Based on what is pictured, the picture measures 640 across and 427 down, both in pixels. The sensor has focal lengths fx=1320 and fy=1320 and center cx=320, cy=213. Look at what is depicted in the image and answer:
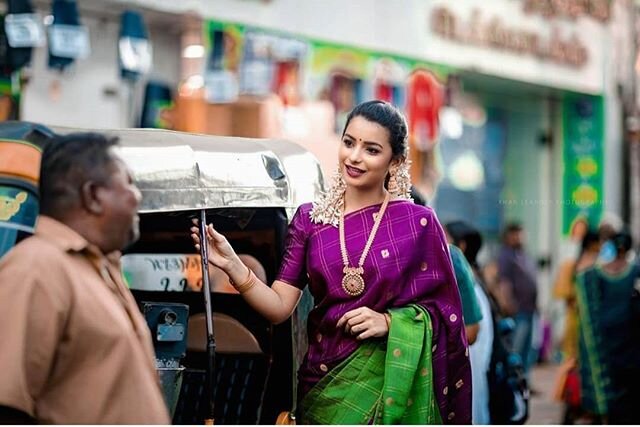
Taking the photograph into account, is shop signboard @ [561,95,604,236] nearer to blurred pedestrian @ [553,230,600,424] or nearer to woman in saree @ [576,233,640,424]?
blurred pedestrian @ [553,230,600,424]

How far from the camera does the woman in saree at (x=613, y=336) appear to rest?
10.1 m

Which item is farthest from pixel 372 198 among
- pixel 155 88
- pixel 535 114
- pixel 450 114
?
pixel 535 114

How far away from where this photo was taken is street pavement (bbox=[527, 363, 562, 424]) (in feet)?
38.9

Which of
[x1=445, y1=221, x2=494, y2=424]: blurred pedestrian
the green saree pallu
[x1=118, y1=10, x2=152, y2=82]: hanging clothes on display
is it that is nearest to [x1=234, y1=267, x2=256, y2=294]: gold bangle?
the green saree pallu

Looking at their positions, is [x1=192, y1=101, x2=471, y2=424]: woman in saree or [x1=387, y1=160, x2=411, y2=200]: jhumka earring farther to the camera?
[x1=387, y1=160, x2=411, y2=200]: jhumka earring

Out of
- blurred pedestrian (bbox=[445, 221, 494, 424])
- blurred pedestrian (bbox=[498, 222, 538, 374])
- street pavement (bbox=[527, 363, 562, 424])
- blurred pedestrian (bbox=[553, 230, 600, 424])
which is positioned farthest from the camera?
blurred pedestrian (bbox=[498, 222, 538, 374])

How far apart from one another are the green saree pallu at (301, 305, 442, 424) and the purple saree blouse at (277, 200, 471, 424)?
52 mm

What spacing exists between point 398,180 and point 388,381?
0.73 m

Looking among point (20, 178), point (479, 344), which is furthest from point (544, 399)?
point (20, 178)

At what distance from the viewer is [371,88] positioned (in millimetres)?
14477

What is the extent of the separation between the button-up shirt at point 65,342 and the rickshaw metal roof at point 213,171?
1.40 metres

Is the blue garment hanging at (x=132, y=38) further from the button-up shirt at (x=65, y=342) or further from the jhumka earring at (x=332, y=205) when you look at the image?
the button-up shirt at (x=65, y=342)

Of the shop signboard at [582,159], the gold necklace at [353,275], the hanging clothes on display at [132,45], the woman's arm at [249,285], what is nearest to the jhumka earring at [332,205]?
the gold necklace at [353,275]

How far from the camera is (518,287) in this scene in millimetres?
15031
